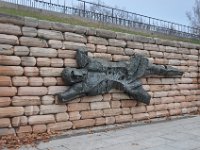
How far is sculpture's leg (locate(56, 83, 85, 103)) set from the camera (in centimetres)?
714

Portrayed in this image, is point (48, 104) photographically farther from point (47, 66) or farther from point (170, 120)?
point (170, 120)

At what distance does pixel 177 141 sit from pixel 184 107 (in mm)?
3741

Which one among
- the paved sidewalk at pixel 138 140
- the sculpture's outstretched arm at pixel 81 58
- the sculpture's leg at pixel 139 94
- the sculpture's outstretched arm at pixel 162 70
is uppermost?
the sculpture's outstretched arm at pixel 81 58

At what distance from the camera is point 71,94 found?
7.24 m

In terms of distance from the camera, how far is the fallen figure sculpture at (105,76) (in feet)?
23.9

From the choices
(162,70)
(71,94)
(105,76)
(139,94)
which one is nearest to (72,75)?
(71,94)

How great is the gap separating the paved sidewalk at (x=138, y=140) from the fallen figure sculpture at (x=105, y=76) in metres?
0.90

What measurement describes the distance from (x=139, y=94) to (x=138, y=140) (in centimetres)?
199

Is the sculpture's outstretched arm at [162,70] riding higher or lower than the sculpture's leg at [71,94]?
higher

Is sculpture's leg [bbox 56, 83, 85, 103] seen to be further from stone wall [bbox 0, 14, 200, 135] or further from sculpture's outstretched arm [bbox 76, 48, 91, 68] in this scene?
sculpture's outstretched arm [bbox 76, 48, 91, 68]

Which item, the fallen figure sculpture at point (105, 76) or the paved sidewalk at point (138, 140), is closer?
the paved sidewalk at point (138, 140)

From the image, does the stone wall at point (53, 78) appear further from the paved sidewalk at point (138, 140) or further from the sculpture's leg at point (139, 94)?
the paved sidewalk at point (138, 140)

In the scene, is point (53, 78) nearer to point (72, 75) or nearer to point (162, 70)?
point (72, 75)

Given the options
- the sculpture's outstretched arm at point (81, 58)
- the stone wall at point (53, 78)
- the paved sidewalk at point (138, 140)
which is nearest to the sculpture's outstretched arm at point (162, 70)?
the stone wall at point (53, 78)
